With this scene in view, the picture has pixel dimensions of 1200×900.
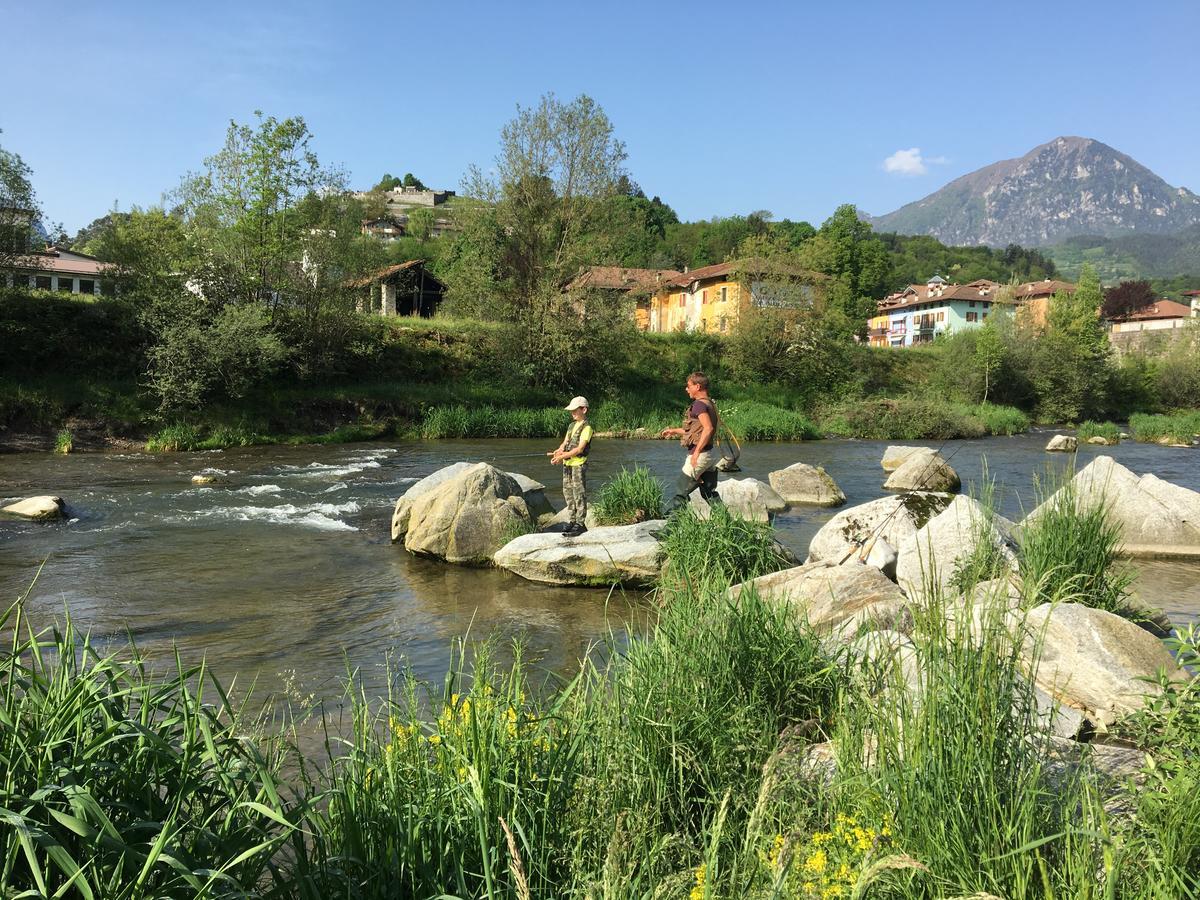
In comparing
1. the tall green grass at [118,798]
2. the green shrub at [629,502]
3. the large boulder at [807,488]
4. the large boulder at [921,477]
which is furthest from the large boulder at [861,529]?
the tall green grass at [118,798]

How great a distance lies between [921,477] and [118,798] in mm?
18999

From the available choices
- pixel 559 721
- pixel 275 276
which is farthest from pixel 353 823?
pixel 275 276

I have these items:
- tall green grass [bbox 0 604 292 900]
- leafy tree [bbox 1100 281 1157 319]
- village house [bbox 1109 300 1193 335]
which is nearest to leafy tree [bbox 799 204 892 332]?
village house [bbox 1109 300 1193 335]

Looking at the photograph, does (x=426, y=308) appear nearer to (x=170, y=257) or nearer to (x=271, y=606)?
(x=170, y=257)

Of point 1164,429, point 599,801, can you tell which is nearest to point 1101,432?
point 1164,429

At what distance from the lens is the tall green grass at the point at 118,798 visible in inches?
94.5

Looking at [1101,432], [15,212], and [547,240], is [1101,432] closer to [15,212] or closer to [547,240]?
[547,240]

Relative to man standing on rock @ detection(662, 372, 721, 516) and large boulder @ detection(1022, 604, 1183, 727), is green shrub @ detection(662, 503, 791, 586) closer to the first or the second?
man standing on rock @ detection(662, 372, 721, 516)

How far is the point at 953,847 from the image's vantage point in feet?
10.4

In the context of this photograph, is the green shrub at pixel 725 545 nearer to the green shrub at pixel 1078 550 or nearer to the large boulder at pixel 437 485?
the green shrub at pixel 1078 550

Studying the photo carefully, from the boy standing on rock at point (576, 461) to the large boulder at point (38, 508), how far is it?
1015cm

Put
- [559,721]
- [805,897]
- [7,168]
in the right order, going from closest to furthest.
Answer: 1. [805,897]
2. [559,721]
3. [7,168]

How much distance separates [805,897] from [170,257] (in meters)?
35.4

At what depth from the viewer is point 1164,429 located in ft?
133
